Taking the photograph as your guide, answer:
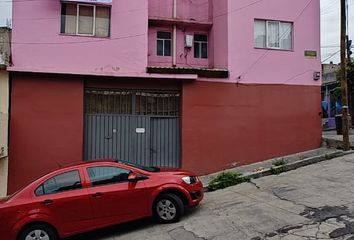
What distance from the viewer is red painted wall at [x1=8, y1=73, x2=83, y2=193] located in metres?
13.5

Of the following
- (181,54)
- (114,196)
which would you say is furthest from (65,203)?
(181,54)

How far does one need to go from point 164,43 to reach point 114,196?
360 inches

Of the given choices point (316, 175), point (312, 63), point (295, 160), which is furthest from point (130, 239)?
point (312, 63)

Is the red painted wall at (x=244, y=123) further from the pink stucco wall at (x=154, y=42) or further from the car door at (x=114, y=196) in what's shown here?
the car door at (x=114, y=196)

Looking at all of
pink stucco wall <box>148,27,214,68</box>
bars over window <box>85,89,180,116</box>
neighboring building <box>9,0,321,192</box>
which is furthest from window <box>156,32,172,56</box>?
bars over window <box>85,89,180,116</box>

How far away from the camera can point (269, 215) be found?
29.3ft

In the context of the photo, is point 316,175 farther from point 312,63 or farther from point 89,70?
point 89,70

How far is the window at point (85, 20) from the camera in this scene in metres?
14.3

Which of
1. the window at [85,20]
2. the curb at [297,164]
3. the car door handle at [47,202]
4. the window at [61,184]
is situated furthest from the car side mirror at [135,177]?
the window at [85,20]

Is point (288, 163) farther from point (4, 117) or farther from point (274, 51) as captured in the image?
point (4, 117)

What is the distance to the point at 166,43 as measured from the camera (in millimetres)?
16688

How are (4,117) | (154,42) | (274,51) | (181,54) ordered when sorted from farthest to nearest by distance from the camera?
1. (181,54)
2. (154,42)
3. (274,51)
4. (4,117)

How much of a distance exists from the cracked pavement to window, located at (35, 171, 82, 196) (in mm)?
1326

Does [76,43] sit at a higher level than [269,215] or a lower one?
higher
